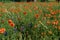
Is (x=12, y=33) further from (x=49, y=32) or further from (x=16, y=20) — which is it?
(x=16, y=20)

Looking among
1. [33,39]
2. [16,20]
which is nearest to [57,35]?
[33,39]

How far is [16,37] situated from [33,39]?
12.5 inches

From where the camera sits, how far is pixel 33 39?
10.0 feet

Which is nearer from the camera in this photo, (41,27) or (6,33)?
(6,33)

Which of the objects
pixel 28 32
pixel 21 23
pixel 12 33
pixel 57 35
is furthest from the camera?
pixel 21 23

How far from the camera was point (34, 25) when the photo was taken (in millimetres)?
3506

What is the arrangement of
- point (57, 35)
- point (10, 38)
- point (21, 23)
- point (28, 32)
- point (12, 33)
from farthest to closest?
point (21, 23) → point (28, 32) → point (57, 35) → point (12, 33) → point (10, 38)

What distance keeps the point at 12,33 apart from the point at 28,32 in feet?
1.50

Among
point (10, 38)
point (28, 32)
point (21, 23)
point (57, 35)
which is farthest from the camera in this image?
point (21, 23)

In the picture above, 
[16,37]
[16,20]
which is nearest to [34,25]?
[16,20]

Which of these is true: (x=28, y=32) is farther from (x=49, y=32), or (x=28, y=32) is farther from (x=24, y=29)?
(x=49, y=32)

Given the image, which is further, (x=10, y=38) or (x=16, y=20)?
(x=16, y=20)

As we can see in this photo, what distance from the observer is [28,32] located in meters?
3.40

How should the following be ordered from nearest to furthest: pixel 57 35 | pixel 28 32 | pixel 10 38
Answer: pixel 10 38 → pixel 57 35 → pixel 28 32
